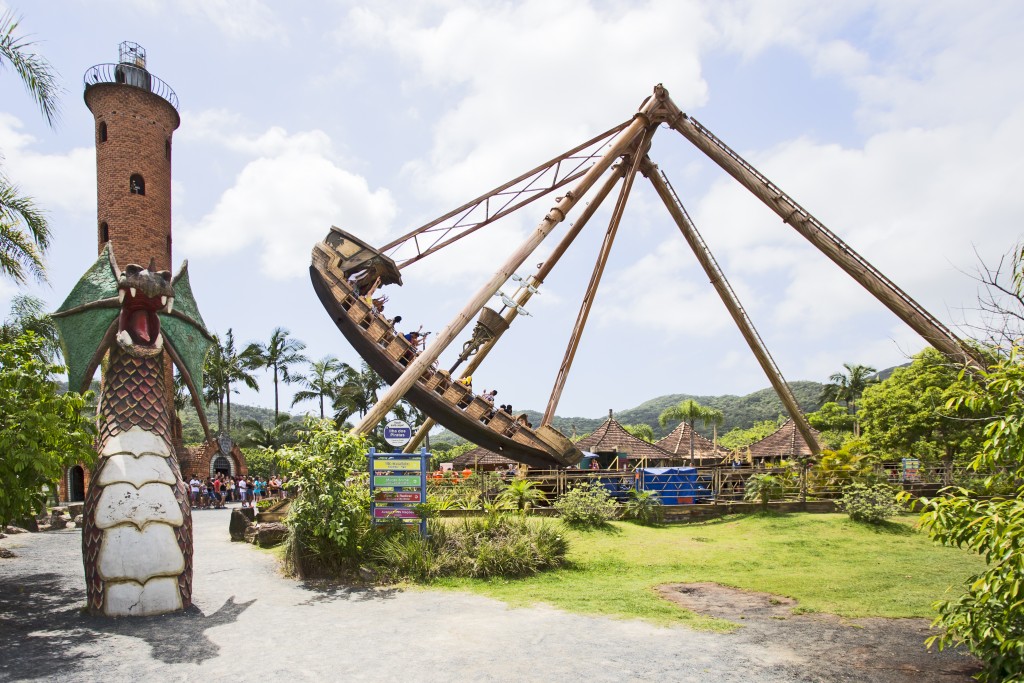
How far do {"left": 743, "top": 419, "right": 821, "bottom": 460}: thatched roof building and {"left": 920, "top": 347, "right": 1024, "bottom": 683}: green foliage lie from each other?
69.6 feet

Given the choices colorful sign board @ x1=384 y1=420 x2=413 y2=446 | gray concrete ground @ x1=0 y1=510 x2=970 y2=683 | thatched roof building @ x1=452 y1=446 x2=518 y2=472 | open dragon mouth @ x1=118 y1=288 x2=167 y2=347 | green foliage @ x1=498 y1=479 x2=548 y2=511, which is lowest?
gray concrete ground @ x1=0 y1=510 x2=970 y2=683

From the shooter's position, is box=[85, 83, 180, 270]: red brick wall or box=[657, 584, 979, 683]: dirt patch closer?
box=[657, 584, 979, 683]: dirt patch

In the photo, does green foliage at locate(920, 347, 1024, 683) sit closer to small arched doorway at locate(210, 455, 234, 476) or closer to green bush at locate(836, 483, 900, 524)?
green bush at locate(836, 483, 900, 524)

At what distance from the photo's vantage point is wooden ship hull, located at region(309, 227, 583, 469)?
16.0m

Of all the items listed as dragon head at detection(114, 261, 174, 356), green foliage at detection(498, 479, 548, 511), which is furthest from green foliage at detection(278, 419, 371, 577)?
green foliage at detection(498, 479, 548, 511)

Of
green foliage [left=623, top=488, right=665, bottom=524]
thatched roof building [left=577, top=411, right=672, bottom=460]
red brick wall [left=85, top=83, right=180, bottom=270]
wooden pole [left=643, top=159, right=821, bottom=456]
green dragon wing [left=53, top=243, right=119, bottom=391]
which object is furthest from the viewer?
red brick wall [left=85, top=83, right=180, bottom=270]

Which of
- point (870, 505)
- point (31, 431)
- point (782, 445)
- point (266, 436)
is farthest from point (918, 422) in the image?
Result: point (266, 436)

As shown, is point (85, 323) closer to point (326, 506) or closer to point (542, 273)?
point (326, 506)

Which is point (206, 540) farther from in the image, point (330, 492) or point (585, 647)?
point (585, 647)

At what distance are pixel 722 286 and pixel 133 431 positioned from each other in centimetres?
1643

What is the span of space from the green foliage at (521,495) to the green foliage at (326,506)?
4241 millimetres

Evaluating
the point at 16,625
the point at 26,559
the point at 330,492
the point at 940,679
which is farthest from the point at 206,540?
the point at 940,679

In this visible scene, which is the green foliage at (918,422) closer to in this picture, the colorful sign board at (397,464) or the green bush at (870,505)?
the green bush at (870,505)

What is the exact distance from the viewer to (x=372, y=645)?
7699 mm
